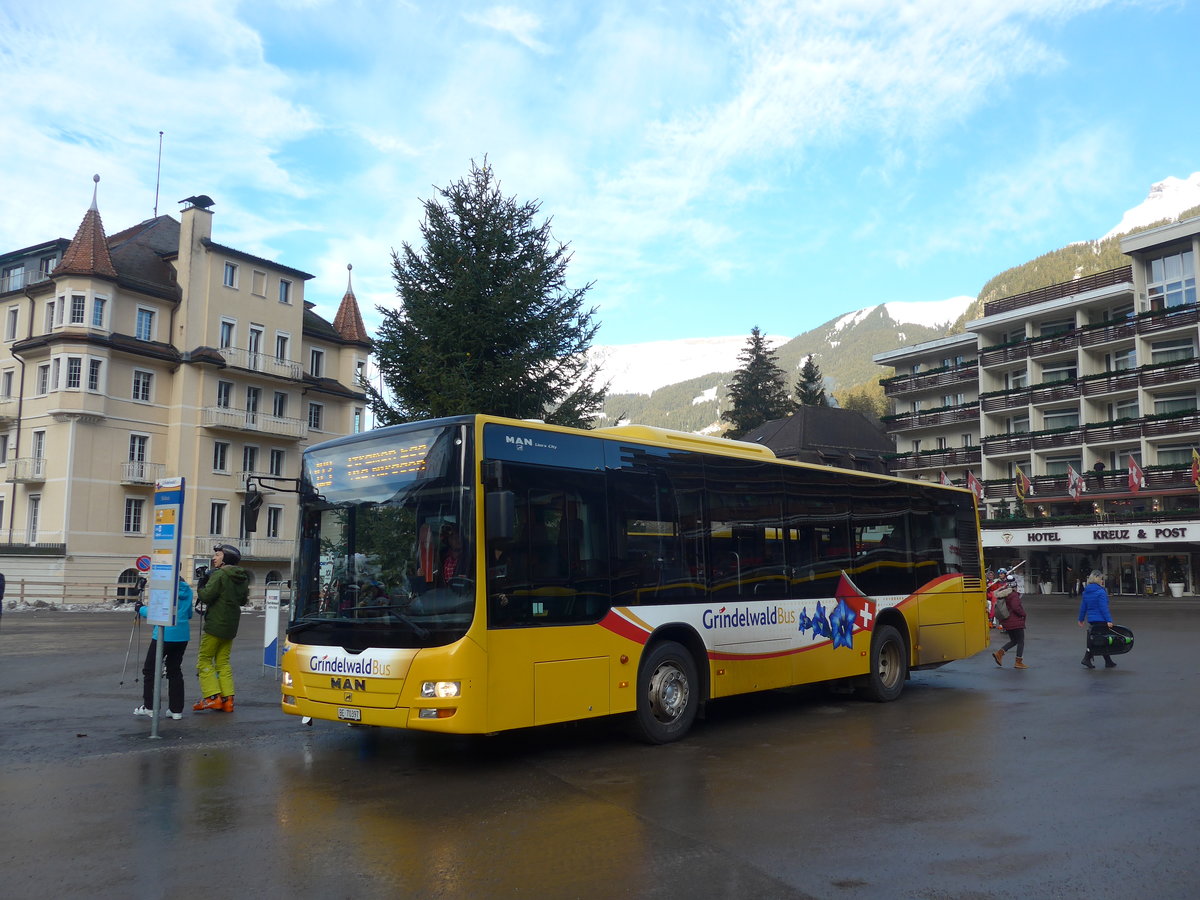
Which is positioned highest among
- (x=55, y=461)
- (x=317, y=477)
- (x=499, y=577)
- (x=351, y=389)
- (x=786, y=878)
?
(x=351, y=389)

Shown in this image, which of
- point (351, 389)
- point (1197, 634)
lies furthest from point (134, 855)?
point (351, 389)

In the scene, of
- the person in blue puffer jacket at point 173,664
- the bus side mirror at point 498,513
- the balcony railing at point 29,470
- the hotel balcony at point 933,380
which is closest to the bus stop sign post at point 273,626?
the person in blue puffer jacket at point 173,664

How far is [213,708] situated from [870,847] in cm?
904

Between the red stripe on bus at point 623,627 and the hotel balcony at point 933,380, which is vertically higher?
the hotel balcony at point 933,380

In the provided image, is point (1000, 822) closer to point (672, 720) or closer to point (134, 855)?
point (672, 720)

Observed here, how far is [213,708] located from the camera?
Answer: 486 inches

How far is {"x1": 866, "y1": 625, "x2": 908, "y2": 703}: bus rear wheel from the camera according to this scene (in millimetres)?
13234

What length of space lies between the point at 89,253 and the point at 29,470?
1029 centimetres

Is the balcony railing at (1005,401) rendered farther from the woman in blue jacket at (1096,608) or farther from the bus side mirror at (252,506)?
the bus side mirror at (252,506)

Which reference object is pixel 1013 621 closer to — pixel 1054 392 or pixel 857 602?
pixel 857 602

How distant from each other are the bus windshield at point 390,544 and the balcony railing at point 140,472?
1592 inches

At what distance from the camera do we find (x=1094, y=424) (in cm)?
5766

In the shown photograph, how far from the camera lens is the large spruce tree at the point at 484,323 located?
69.2 feet

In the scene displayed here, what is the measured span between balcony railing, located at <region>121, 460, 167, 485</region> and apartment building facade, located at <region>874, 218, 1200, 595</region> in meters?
47.1
